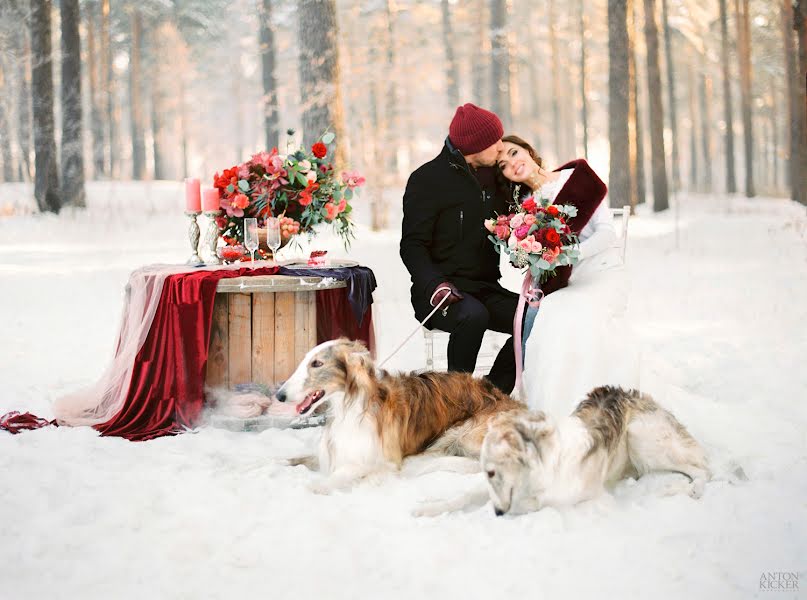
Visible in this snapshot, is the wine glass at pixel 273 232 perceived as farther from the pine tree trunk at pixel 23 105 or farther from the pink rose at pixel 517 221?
the pine tree trunk at pixel 23 105

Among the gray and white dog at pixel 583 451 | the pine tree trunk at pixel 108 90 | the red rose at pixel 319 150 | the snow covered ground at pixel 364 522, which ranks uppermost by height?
the pine tree trunk at pixel 108 90

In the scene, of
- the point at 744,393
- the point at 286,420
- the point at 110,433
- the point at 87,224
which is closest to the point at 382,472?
the point at 286,420

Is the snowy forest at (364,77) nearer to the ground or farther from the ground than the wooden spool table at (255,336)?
farther from the ground

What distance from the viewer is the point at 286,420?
429 cm

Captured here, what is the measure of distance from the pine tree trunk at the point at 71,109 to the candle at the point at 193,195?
9561 millimetres

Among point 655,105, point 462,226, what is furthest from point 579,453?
point 655,105

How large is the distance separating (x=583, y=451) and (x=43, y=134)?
12040 millimetres

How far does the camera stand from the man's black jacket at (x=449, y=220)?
448 cm

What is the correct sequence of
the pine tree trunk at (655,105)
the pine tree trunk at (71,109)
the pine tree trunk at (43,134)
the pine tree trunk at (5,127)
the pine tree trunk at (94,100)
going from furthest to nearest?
the pine tree trunk at (94,100) < the pine tree trunk at (5,127) < the pine tree trunk at (655,105) < the pine tree trunk at (71,109) < the pine tree trunk at (43,134)

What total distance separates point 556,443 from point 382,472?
0.86 meters

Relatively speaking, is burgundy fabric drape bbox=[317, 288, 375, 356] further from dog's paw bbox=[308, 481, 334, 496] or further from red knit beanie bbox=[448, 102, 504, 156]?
dog's paw bbox=[308, 481, 334, 496]

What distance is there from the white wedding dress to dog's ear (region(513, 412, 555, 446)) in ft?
3.18

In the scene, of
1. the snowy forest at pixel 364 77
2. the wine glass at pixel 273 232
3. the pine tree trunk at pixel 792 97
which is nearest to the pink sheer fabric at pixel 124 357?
the wine glass at pixel 273 232

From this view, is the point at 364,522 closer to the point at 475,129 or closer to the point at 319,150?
the point at 475,129
